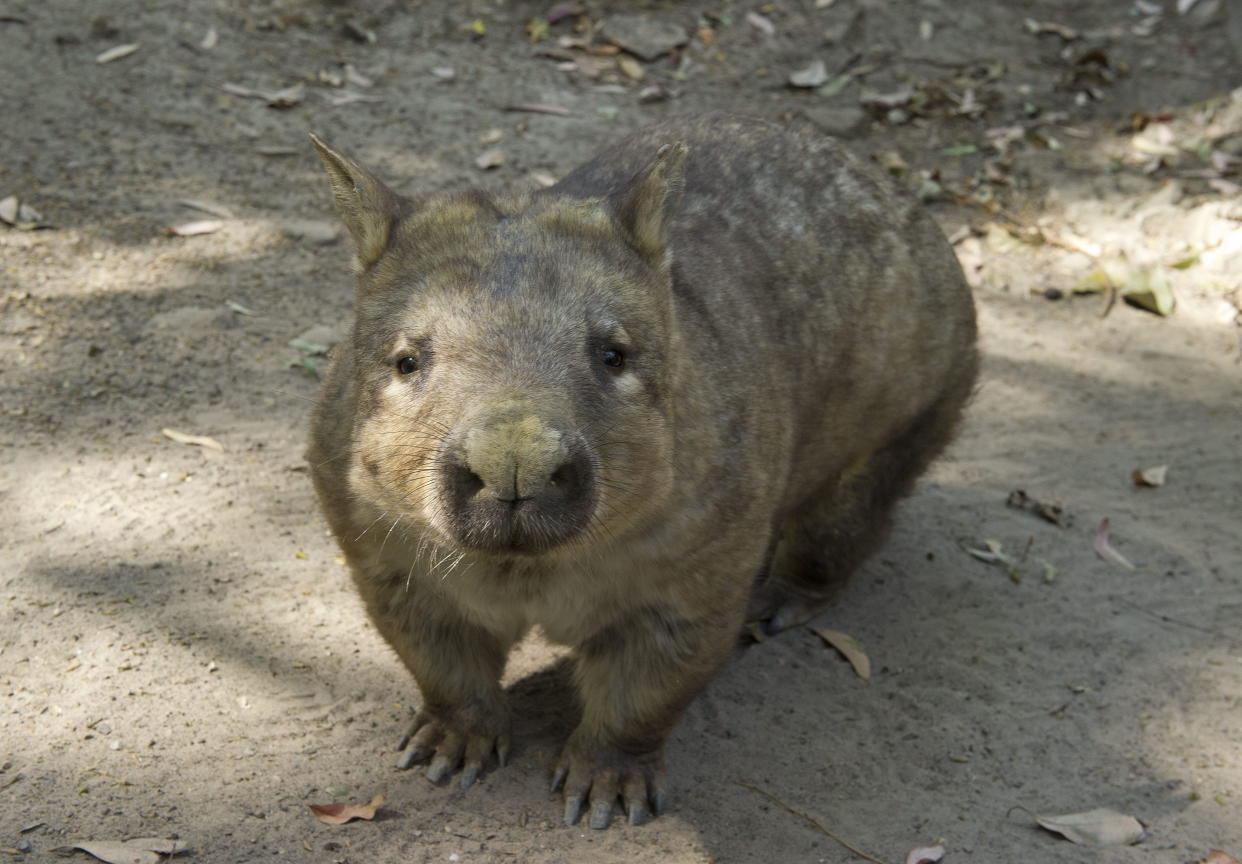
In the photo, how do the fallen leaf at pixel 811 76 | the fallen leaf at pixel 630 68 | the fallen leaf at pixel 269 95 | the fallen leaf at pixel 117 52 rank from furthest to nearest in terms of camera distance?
the fallen leaf at pixel 811 76 < the fallen leaf at pixel 630 68 < the fallen leaf at pixel 269 95 < the fallen leaf at pixel 117 52

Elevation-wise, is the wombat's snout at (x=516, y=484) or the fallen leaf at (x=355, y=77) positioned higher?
the wombat's snout at (x=516, y=484)

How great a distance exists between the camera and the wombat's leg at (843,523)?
15.8 feet

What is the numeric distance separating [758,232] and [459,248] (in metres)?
1.27

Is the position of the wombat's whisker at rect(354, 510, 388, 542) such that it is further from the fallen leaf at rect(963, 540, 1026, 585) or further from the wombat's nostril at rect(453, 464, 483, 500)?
the fallen leaf at rect(963, 540, 1026, 585)

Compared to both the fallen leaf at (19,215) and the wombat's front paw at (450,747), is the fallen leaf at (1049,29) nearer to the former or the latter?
the fallen leaf at (19,215)

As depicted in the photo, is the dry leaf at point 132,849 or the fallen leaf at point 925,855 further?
the fallen leaf at point 925,855

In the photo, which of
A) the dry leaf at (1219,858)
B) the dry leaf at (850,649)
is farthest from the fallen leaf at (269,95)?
the dry leaf at (1219,858)

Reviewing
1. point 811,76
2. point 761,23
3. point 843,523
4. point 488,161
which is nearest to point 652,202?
point 843,523

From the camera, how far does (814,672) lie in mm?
4547

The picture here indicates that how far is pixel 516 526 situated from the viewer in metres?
2.69

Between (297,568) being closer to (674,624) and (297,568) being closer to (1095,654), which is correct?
(674,624)

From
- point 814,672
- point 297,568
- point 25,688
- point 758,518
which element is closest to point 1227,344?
point 814,672

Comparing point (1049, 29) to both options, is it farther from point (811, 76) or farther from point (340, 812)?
point (340, 812)

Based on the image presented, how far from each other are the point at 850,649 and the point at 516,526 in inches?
90.6
